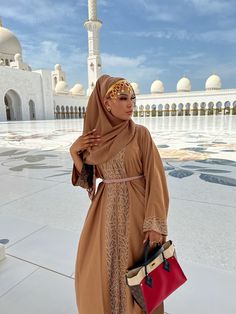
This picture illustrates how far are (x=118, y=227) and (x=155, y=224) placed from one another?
113 mm

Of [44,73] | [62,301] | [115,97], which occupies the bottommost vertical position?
[62,301]

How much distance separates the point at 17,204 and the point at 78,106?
22954 millimetres

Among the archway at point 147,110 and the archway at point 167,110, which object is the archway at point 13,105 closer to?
the archway at point 147,110

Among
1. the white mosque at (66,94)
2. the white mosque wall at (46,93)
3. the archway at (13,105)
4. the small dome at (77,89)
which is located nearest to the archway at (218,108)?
the white mosque at (66,94)

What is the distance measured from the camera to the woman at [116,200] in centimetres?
67

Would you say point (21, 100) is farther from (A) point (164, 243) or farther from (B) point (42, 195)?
(A) point (164, 243)

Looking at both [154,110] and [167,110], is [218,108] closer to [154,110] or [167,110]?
[167,110]

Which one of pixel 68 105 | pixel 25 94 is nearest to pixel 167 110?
pixel 68 105

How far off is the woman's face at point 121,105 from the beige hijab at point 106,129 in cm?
1

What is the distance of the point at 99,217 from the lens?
2.41 ft

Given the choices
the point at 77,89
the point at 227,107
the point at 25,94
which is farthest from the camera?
the point at 77,89

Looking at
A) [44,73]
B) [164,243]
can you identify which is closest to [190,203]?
[164,243]

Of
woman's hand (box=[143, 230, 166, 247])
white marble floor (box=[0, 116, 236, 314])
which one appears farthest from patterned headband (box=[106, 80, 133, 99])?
white marble floor (box=[0, 116, 236, 314])

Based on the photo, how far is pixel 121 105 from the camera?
67 cm
